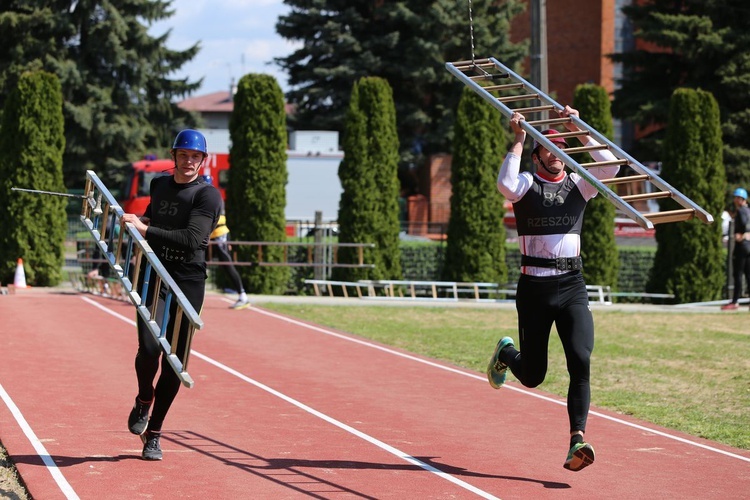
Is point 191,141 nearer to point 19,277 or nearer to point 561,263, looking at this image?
point 561,263

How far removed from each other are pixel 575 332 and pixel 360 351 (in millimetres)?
7601

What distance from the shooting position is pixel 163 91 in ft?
168

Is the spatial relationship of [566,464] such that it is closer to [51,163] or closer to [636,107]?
[51,163]

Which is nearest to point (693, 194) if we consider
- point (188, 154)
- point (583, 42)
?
point (188, 154)

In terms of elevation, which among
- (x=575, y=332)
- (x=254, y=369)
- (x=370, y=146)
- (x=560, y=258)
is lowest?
(x=254, y=369)

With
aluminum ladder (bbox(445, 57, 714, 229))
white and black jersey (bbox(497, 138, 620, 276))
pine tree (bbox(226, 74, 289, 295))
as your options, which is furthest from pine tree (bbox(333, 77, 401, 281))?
white and black jersey (bbox(497, 138, 620, 276))

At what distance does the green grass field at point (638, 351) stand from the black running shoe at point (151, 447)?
4605mm

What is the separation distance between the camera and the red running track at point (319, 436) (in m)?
7.09

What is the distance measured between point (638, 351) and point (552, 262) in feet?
27.6

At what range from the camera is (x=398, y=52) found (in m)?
49.6

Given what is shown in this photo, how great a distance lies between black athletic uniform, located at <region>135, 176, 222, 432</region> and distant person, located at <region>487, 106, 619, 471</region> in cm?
199

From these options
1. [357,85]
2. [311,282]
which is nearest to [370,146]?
[357,85]

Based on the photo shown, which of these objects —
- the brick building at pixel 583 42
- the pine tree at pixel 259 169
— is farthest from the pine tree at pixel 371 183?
the brick building at pixel 583 42

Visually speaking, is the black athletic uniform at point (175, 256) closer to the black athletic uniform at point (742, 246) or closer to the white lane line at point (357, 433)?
the white lane line at point (357, 433)
